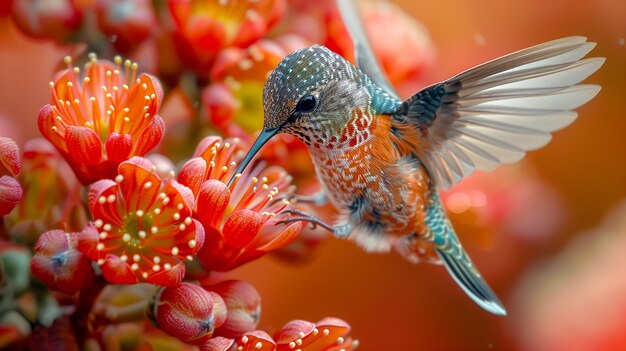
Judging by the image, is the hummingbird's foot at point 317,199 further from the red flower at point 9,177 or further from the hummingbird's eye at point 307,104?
the red flower at point 9,177

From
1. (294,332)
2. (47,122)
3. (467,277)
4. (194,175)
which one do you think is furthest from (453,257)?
(47,122)

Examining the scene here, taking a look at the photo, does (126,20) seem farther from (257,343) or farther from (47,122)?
(257,343)

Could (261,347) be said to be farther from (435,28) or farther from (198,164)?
(435,28)

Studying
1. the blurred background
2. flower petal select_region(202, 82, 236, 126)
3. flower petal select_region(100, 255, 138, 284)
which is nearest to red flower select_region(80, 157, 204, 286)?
flower petal select_region(100, 255, 138, 284)

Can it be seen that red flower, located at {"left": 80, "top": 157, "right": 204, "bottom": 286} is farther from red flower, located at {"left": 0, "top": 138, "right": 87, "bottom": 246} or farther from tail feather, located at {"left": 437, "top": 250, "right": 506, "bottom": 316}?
tail feather, located at {"left": 437, "top": 250, "right": 506, "bottom": 316}

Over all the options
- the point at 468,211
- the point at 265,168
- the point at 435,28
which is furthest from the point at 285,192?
the point at 435,28

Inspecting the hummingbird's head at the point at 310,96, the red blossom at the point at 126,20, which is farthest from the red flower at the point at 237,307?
the red blossom at the point at 126,20
